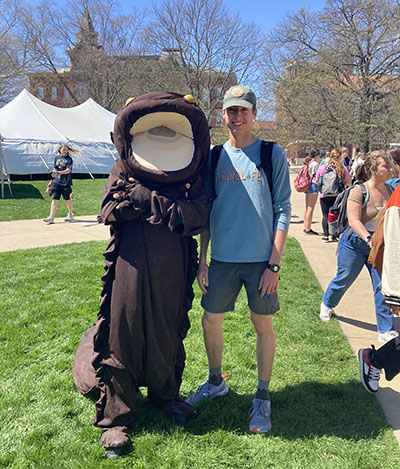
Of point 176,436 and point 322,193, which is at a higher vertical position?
point 322,193

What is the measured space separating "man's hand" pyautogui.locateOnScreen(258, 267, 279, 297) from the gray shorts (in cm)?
4

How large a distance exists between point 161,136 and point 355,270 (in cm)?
254

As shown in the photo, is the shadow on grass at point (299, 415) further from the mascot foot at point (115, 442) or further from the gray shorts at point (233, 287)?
the gray shorts at point (233, 287)

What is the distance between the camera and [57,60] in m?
33.3

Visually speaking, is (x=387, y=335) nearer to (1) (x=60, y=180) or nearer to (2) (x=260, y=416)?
(2) (x=260, y=416)

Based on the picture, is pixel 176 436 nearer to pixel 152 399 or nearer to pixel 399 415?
pixel 152 399

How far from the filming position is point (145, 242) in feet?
7.34

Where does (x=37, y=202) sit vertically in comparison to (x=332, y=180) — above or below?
below

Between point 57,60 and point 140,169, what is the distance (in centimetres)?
3625

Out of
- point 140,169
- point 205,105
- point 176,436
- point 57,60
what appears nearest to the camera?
point 140,169

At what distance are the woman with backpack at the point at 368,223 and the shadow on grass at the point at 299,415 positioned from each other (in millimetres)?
926

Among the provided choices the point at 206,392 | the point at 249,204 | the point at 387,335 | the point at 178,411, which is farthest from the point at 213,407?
the point at 387,335

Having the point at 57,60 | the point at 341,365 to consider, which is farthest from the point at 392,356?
the point at 57,60

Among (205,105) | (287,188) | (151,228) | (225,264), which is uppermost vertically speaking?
(205,105)
